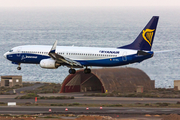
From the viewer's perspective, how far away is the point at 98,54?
3110 inches

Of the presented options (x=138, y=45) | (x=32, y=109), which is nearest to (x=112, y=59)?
(x=138, y=45)

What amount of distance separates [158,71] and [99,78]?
46.1 feet

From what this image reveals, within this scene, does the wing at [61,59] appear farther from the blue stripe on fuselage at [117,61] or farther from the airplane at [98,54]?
the blue stripe on fuselage at [117,61]

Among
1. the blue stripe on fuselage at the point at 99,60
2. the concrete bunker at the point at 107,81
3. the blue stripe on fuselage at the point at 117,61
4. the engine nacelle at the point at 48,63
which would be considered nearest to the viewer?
the blue stripe on fuselage at the point at 117,61

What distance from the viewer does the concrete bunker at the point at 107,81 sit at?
4082 inches

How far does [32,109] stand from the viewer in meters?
71.4

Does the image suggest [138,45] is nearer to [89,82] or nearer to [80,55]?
[80,55]

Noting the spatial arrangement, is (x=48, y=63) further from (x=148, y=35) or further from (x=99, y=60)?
(x=148, y=35)

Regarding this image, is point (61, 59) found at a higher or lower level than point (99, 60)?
higher

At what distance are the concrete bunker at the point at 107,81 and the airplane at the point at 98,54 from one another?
76.9 feet

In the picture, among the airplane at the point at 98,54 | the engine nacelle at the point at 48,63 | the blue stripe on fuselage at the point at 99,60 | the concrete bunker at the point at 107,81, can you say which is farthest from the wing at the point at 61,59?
the concrete bunker at the point at 107,81

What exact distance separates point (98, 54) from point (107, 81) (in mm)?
25521

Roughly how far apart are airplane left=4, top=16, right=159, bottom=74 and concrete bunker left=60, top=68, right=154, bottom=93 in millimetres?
23451

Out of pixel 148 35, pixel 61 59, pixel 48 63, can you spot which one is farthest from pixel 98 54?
pixel 148 35
